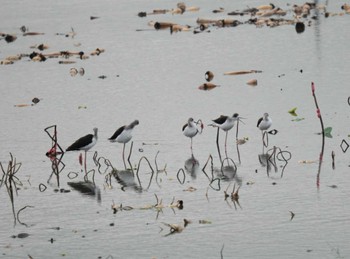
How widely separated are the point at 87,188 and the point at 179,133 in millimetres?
5493

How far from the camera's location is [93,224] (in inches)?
758

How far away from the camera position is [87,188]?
22.1m

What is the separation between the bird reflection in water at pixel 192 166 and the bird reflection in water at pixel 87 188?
2203 millimetres

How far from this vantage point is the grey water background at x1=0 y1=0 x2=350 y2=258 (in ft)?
59.2

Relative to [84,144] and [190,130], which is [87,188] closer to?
[84,144]

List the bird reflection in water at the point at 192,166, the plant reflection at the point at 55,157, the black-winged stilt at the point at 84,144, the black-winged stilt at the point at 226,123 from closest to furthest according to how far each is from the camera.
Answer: the bird reflection in water at the point at 192,166 → the plant reflection at the point at 55,157 → the black-winged stilt at the point at 84,144 → the black-winged stilt at the point at 226,123

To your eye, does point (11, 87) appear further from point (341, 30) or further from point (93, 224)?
point (93, 224)

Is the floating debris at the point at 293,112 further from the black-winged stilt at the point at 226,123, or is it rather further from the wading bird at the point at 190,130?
the wading bird at the point at 190,130

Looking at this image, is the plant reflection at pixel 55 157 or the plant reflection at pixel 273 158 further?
the plant reflection at pixel 55 157

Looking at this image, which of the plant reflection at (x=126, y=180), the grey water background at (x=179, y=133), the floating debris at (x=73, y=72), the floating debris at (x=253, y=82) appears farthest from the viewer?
the floating debris at (x=73, y=72)

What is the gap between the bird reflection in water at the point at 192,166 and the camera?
22.8 meters

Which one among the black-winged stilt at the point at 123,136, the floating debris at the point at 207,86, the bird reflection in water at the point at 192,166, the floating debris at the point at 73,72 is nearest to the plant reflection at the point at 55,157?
the black-winged stilt at the point at 123,136

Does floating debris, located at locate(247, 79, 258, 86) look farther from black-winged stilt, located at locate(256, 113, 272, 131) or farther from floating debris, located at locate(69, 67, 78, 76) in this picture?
black-winged stilt, located at locate(256, 113, 272, 131)

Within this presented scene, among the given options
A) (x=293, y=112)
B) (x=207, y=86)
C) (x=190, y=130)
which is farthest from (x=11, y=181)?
(x=207, y=86)
